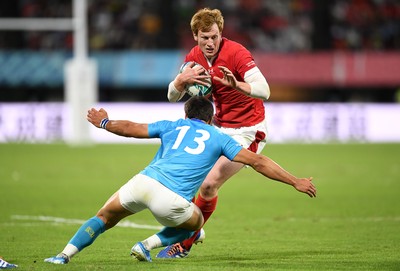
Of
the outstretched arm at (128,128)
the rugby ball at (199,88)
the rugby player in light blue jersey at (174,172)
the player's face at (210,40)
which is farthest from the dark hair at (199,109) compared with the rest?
the player's face at (210,40)

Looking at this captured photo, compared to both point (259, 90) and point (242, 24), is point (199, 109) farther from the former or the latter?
point (242, 24)

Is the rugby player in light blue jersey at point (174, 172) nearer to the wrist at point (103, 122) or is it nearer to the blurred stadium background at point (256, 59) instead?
the wrist at point (103, 122)

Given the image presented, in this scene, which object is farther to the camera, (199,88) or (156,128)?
(199,88)

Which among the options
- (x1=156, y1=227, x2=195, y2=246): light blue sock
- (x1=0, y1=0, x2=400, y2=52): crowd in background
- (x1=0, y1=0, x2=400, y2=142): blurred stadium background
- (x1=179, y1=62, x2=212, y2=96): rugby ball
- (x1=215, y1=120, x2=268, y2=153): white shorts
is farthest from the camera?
(x1=0, y1=0, x2=400, y2=52): crowd in background

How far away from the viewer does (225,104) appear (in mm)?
8922

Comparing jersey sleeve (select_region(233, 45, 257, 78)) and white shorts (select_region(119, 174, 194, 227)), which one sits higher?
jersey sleeve (select_region(233, 45, 257, 78))

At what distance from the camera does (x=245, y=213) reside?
40.5ft

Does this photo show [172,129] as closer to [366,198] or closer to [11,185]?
[366,198]

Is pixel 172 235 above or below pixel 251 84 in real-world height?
below

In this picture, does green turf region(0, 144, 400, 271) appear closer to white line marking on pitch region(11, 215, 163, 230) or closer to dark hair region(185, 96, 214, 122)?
white line marking on pitch region(11, 215, 163, 230)

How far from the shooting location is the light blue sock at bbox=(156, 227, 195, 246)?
7.88 metres

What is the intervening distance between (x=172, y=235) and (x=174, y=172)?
2.71 feet

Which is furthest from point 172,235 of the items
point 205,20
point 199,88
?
point 205,20

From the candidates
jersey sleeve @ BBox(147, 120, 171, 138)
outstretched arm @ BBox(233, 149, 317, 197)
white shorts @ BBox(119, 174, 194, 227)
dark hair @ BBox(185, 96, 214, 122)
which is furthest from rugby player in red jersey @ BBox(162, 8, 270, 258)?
white shorts @ BBox(119, 174, 194, 227)
